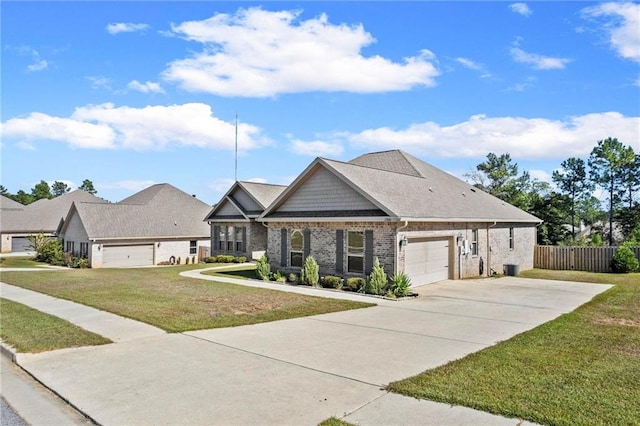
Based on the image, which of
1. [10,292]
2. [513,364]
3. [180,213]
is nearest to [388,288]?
[513,364]

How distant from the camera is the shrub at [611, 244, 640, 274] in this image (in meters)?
23.9

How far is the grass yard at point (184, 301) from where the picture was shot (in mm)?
11711

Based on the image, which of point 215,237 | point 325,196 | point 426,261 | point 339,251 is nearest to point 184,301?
point 339,251

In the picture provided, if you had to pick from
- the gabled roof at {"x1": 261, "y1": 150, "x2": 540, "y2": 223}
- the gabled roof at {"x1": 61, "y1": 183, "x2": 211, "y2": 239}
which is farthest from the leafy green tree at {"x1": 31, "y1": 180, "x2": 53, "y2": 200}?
the gabled roof at {"x1": 261, "y1": 150, "x2": 540, "y2": 223}

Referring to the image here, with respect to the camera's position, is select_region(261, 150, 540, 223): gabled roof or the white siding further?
the white siding

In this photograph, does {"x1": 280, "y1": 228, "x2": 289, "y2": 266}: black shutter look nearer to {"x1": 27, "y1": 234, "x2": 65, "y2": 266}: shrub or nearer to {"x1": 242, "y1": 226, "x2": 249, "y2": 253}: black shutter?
{"x1": 242, "y1": 226, "x2": 249, "y2": 253}: black shutter

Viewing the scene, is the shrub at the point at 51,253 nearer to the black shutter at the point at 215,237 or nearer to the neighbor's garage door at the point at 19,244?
the black shutter at the point at 215,237

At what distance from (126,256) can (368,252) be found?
2143 cm

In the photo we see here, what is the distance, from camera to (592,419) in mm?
5250

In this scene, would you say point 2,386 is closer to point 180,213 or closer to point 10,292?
point 10,292

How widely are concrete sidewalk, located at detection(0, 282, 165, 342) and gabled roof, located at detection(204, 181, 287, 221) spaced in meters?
16.4

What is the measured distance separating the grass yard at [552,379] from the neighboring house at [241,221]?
23468 millimetres

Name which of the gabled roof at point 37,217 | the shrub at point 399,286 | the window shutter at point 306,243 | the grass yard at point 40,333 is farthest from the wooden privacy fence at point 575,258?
the gabled roof at point 37,217

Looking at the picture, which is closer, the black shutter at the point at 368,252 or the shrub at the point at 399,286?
the shrub at the point at 399,286
